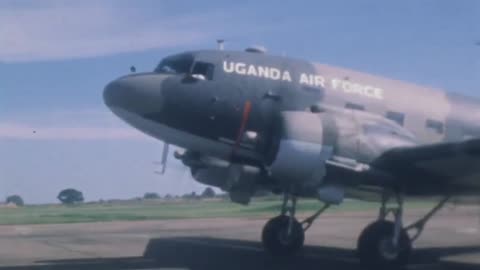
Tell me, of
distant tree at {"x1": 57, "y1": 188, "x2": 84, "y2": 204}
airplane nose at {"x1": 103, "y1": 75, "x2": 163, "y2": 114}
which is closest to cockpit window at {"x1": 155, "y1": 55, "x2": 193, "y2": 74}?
airplane nose at {"x1": 103, "y1": 75, "x2": 163, "y2": 114}

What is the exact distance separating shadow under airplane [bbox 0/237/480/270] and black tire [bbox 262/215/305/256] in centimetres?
26

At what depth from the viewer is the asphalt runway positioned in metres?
A: 16.7

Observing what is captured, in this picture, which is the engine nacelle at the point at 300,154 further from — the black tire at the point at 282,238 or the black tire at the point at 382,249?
the black tire at the point at 282,238

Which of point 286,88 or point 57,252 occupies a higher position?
point 286,88

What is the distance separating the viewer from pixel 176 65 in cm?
1702

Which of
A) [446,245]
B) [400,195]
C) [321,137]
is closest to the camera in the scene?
[321,137]

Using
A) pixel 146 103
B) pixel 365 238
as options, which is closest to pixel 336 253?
pixel 365 238

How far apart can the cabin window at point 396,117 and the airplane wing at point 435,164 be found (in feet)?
6.23

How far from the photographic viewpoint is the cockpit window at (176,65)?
1684cm

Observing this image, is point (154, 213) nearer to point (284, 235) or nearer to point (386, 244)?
point (284, 235)

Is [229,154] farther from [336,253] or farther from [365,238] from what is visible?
[336,253]

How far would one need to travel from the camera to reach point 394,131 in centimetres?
1656

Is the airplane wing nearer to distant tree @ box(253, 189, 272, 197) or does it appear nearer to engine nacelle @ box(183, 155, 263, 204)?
engine nacelle @ box(183, 155, 263, 204)

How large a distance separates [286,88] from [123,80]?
11.9 ft
